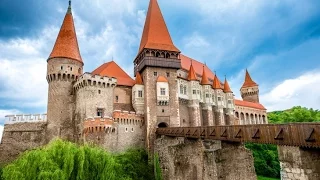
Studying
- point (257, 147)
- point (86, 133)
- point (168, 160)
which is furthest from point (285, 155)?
point (257, 147)

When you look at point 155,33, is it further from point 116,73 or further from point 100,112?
point 100,112

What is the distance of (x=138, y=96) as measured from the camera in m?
31.9

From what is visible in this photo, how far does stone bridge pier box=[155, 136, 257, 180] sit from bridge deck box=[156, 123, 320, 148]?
1152 millimetres

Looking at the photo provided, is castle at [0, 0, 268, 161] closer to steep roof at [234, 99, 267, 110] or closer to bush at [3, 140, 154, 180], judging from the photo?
bush at [3, 140, 154, 180]

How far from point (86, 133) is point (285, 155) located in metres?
21.1

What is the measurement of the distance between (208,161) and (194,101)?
59.9 ft

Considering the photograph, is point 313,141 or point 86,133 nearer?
point 313,141

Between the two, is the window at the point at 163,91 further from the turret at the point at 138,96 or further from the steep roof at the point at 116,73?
the steep roof at the point at 116,73

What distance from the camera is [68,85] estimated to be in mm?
30828

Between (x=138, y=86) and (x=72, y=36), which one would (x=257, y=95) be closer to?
(x=138, y=86)

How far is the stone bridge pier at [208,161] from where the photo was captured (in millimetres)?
16156

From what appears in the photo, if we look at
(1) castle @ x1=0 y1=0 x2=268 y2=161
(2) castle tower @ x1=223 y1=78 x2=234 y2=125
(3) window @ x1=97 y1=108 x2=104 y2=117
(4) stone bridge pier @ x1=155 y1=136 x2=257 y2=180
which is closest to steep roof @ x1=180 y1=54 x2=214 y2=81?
(1) castle @ x1=0 y1=0 x2=268 y2=161

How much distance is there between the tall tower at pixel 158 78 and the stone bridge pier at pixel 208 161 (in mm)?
6111

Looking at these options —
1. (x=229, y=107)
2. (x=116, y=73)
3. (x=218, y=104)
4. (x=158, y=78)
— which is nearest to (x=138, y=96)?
(x=158, y=78)
